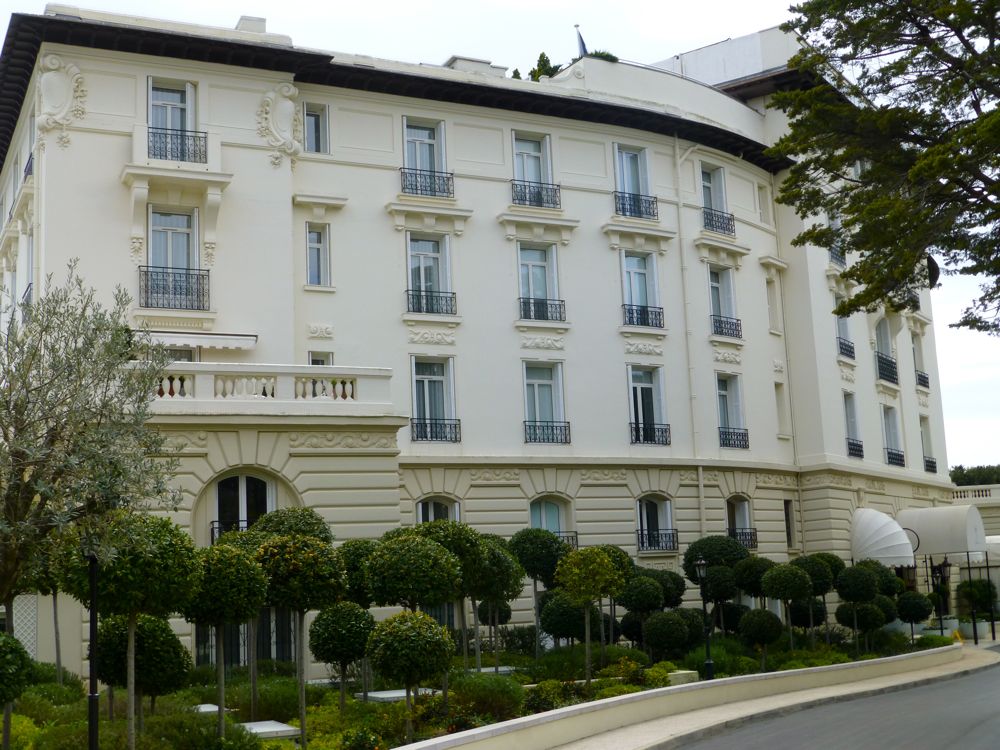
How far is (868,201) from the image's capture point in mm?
20656

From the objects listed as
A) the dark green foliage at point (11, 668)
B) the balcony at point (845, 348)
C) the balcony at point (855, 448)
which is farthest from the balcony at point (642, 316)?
the dark green foliage at point (11, 668)

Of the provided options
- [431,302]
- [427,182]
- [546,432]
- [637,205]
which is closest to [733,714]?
[546,432]

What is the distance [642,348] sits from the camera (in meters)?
36.1

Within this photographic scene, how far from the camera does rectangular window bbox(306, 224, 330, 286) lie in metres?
31.5

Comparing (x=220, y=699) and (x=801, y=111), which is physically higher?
(x=801, y=111)

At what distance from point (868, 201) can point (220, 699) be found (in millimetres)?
12981

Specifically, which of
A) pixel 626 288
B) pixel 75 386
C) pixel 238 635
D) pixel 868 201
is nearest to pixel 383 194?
pixel 626 288

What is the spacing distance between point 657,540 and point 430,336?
8948 millimetres

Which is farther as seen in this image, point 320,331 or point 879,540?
point 879,540

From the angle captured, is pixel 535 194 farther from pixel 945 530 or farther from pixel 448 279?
pixel 945 530

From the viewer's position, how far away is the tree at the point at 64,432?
49.0ft

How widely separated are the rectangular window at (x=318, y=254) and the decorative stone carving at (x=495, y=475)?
624 cm

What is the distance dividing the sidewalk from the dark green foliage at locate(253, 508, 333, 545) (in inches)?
238

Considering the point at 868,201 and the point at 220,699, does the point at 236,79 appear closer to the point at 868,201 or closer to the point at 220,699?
the point at 868,201
